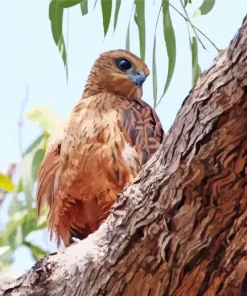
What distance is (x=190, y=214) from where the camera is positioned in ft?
4.20

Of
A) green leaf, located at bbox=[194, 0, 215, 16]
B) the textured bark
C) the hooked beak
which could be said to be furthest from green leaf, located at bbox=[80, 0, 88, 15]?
the textured bark

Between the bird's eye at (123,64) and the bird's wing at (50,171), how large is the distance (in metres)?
0.33

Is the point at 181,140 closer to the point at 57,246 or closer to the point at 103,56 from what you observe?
the point at 57,246

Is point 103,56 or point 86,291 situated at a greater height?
point 103,56

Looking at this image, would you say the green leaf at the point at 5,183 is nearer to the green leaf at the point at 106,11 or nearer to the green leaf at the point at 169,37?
the green leaf at the point at 106,11

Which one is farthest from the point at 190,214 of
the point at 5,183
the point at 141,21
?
the point at 141,21

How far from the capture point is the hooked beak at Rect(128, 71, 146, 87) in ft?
7.50

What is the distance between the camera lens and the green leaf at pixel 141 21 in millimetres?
2158

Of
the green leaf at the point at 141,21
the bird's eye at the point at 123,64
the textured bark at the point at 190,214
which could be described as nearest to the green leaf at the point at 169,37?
the green leaf at the point at 141,21

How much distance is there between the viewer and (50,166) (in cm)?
211

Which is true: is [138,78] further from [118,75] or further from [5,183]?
[5,183]

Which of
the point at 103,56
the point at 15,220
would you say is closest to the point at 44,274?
the point at 103,56

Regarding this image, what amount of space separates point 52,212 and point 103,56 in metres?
0.56

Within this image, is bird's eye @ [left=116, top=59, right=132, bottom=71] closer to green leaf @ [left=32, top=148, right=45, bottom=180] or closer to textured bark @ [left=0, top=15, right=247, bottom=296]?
green leaf @ [left=32, top=148, right=45, bottom=180]
